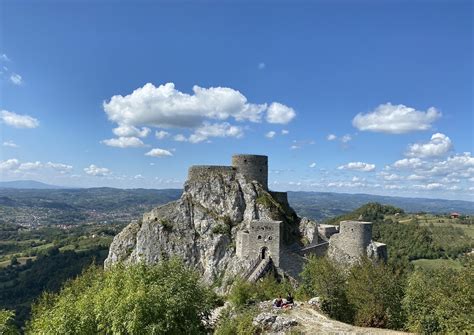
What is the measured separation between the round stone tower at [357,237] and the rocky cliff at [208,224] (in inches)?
253

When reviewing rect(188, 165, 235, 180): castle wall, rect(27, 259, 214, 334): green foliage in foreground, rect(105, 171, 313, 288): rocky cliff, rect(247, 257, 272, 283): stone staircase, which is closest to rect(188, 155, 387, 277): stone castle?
rect(247, 257, 272, 283): stone staircase

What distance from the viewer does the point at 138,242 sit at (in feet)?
173

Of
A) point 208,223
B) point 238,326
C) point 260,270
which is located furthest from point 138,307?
point 208,223

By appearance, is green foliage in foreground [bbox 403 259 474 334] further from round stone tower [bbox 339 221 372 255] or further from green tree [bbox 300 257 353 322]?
round stone tower [bbox 339 221 372 255]

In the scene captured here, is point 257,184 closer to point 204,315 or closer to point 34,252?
point 204,315

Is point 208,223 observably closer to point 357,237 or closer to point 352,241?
point 352,241

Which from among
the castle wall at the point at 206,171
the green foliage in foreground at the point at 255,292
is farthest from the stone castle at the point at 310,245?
the castle wall at the point at 206,171

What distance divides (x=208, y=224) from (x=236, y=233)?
12.9 feet

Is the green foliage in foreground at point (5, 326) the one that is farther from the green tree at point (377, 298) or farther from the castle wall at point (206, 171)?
the castle wall at point (206, 171)

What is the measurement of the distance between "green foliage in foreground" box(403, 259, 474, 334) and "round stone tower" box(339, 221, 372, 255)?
14052 millimetres

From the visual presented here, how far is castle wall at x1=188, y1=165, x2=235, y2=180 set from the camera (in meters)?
54.2

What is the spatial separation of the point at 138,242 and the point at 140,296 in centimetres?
3377

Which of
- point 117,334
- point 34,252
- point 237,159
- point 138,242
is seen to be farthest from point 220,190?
point 34,252

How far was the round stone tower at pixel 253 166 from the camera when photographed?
176ft
